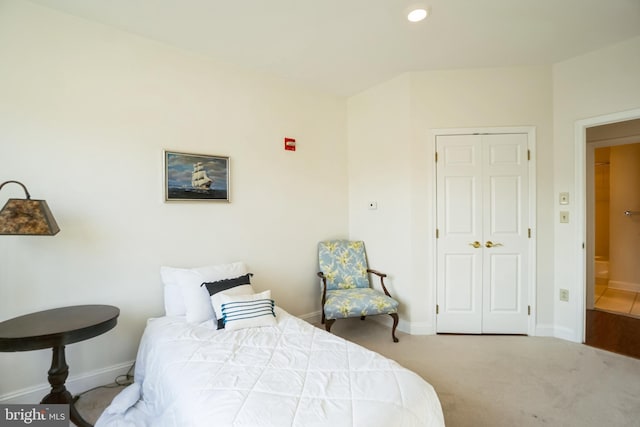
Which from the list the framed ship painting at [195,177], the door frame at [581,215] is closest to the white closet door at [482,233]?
the door frame at [581,215]

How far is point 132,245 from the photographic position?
2385mm

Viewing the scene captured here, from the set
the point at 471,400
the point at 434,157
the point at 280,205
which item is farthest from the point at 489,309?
the point at 280,205

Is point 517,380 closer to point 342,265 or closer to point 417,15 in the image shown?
point 342,265

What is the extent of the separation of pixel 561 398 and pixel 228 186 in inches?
127

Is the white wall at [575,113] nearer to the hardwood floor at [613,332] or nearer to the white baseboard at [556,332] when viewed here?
the white baseboard at [556,332]

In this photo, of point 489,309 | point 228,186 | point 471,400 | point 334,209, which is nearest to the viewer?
point 471,400

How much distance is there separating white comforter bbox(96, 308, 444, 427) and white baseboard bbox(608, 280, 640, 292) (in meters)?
5.42

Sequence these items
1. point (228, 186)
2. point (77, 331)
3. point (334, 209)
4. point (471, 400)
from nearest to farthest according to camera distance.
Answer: point (77, 331)
point (471, 400)
point (228, 186)
point (334, 209)

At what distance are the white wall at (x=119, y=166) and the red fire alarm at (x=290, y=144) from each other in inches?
2.3

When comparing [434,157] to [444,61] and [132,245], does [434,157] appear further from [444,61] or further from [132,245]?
[132,245]

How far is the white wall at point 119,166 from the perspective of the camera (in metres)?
1.99

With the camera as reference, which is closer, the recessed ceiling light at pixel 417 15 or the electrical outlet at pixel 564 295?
the recessed ceiling light at pixel 417 15

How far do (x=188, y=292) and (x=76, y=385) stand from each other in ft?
3.33

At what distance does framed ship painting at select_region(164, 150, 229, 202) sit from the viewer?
2.55m
